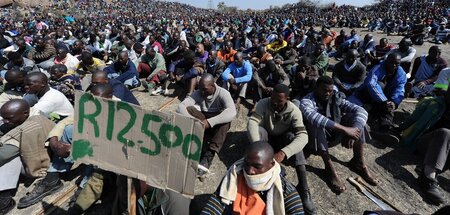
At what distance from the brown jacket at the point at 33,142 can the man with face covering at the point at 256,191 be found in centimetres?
237

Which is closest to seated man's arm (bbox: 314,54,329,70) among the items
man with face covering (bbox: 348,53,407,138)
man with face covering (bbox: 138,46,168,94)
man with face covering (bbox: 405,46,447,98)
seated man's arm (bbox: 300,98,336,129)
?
man with face covering (bbox: 348,53,407,138)

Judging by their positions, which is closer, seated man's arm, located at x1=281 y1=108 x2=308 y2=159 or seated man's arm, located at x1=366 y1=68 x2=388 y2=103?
seated man's arm, located at x1=281 y1=108 x2=308 y2=159

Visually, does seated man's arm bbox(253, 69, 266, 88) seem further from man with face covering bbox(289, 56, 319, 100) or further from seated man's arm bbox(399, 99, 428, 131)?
seated man's arm bbox(399, 99, 428, 131)

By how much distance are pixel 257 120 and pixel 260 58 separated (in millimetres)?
3759

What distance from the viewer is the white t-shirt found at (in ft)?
13.1

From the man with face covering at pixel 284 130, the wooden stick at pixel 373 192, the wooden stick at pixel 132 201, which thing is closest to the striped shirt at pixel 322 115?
the man with face covering at pixel 284 130

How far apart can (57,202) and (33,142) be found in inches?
30.6

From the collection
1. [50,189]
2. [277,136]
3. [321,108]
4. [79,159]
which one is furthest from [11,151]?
[321,108]

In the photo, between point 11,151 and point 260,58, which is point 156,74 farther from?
point 11,151

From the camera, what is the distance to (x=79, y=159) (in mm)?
2227

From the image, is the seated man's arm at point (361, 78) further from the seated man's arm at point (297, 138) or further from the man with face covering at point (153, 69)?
the man with face covering at point (153, 69)

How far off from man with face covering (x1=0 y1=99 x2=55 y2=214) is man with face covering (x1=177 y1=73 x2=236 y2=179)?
1.76 m

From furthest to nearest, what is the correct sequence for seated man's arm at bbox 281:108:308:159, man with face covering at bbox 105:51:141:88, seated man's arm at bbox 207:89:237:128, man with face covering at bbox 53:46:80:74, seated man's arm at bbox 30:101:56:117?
man with face covering at bbox 53:46:80:74 → man with face covering at bbox 105:51:141:88 → seated man's arm at bbox 30:101:56:117 → seated man's arm at bbox 207:89:237:128 → seated man's arm at bbox 281:108:308:159

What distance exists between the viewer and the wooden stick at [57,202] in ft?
10.3
